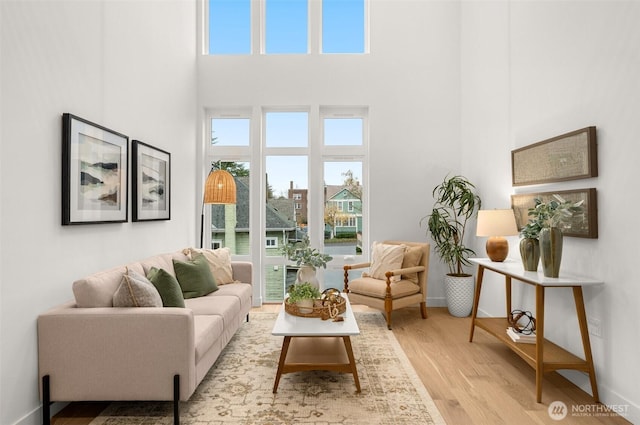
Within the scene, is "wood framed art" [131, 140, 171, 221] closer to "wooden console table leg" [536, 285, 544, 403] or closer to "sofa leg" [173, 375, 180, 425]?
"sofa leg" [173, 375, 180, 425]

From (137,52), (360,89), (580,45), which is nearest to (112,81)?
(137,52)

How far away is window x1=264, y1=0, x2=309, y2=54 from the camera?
521 cm

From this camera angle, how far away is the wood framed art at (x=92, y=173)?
8.06 feet

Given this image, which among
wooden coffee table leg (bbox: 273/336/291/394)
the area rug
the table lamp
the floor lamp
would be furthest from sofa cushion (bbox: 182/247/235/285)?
the table lamp

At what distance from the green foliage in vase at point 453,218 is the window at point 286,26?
2.84 m

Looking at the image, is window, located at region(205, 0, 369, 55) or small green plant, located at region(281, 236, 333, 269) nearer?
small green plant, located at region(281, 236, 333, 269)

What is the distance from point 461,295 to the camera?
4.49 metres

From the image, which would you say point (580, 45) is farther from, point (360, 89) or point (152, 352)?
point (152, 352)

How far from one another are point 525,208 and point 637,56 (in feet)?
5.08

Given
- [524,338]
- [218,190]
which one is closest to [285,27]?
[218,190]

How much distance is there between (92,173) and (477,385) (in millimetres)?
3342

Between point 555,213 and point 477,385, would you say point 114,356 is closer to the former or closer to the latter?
point 477,385

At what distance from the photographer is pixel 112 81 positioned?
3049 millimetres

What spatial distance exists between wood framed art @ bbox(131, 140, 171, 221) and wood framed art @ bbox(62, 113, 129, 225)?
5.5 inches
